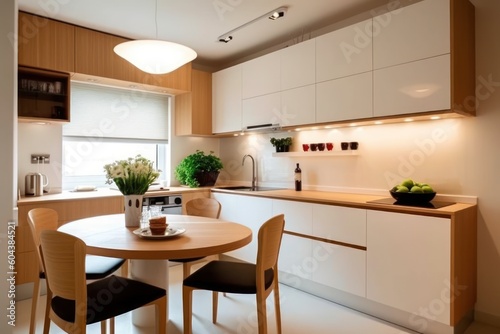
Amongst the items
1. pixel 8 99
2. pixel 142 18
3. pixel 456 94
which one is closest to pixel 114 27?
pixel 142 18

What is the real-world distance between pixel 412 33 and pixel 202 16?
1.87 metres

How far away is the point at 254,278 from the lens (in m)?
1.98

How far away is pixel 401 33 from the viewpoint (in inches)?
98.1

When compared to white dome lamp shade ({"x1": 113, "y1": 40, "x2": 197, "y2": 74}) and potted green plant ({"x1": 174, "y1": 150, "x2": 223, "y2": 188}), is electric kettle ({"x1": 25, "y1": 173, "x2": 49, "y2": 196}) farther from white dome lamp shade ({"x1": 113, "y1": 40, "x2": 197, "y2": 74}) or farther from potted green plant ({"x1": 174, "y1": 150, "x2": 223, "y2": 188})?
white dome lamp shade ({"x1": 113, "y1": 40, "x2": 197, "y2": 74})

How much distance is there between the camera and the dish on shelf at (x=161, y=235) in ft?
6.06

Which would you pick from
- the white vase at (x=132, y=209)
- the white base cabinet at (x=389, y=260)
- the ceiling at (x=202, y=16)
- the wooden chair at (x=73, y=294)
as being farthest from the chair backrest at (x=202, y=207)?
the ceiling at (x=202, y=16)

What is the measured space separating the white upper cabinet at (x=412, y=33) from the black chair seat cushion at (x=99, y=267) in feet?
8.39

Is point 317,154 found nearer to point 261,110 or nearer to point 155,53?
point 261,110

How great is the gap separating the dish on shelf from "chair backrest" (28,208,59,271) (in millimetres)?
649

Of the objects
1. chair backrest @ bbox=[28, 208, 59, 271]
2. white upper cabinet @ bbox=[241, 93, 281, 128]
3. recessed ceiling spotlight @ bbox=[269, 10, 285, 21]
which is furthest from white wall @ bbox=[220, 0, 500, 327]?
chair backrest @ bbox=[28, 208, 59, 271]

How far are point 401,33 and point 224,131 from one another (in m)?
2.38

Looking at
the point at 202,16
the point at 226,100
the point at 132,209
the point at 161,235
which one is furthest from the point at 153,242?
the point at 226,100

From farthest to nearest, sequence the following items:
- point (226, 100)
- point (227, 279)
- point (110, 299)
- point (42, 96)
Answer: point (226, 100)
point (42, 96)
point (227, 279)
point (110, 299)

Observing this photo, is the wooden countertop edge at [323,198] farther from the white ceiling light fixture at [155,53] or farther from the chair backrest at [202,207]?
the white ceiling light fixture at [155,53]
